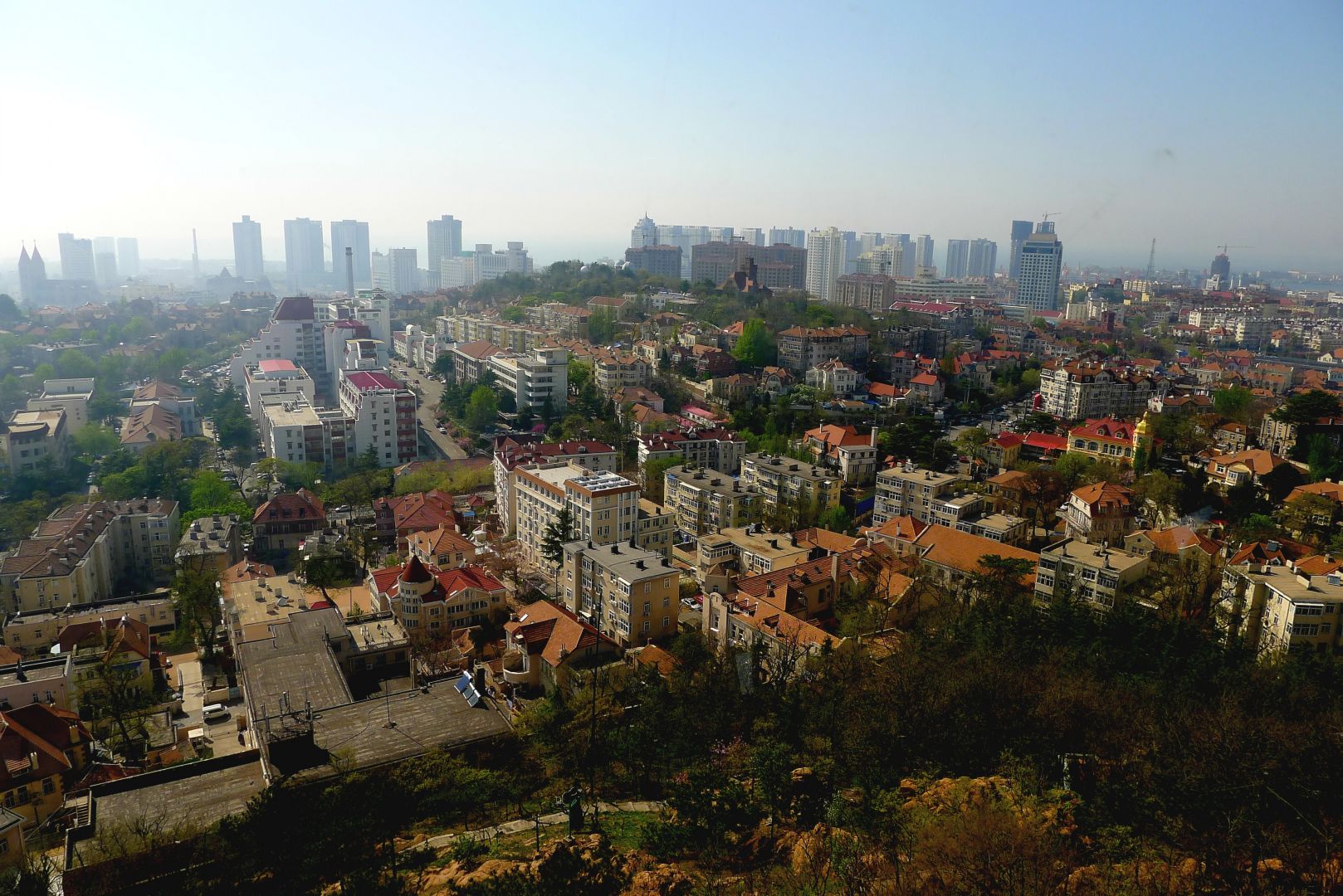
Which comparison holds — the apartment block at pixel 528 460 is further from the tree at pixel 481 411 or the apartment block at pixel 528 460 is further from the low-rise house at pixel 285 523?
the tree at pixel 481 411

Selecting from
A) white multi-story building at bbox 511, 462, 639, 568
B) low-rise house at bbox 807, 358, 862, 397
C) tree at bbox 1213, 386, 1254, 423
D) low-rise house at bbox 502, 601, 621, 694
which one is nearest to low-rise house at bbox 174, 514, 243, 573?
white multi-story building at bbox 511, 462, 639, 568

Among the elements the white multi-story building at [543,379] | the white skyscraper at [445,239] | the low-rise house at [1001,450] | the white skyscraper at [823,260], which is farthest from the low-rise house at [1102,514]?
the white skyscraper at [445,239]

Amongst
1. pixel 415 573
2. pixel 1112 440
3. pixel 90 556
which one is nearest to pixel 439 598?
pixel 415 573

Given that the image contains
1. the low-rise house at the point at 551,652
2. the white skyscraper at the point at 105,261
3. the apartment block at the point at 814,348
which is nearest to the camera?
the low-rise house at the point at 551,652

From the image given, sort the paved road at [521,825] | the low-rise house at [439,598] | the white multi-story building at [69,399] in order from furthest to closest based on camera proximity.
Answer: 1. the white multi-story building at [69,399]
2. the low-rise house at [439,598]
3. the paved road at [521,825]

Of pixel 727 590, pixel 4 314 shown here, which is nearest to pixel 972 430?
pixel 727 590

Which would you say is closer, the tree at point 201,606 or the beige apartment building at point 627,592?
the beige apartment building at point 627,592

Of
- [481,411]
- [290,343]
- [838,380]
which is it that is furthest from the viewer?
[290,343]

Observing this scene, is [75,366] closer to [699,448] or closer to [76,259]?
[699,448]
